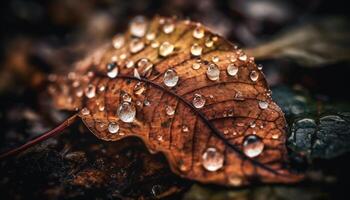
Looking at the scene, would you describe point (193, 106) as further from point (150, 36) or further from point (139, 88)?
point (150, 36)

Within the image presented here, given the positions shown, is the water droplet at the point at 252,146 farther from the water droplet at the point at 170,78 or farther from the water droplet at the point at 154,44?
the water droplet at the point at 154,44

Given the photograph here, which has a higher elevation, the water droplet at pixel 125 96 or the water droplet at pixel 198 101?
the water droplet at pixel 125 96

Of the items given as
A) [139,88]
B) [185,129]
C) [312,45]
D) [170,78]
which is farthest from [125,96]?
[312,45]

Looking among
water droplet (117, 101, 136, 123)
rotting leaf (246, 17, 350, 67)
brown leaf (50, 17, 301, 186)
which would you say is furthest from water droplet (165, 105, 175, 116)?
rotting leaf (246, 17, 350, 67)

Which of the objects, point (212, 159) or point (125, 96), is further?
point (125, 96)

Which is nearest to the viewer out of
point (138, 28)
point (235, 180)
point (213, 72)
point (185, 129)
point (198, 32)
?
point (235, 180)

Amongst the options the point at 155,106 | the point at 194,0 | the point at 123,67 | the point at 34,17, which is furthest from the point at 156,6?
the point at 155,106

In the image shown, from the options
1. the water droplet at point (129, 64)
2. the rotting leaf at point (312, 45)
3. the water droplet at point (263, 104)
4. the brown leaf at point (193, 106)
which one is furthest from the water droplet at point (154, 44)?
the rotting leaf at point (312, 45)

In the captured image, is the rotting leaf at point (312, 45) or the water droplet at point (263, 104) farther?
the rotting leaf at point (312, 45)
